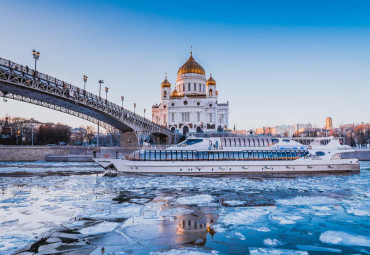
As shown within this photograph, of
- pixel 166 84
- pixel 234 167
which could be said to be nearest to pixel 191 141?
pixel 234 167

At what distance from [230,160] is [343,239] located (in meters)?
16.4

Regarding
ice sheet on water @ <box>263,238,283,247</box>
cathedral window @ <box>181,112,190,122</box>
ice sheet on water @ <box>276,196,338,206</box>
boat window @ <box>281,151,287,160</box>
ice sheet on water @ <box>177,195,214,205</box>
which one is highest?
cathedral window @ <box>181,112,190,122</box>

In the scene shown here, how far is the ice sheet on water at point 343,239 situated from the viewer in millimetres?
7907

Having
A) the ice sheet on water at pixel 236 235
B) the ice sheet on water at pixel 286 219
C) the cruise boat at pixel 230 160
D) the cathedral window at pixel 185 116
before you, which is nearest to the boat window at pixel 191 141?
the cruise boat at pixel 230 160

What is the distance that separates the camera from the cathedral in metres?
96.0

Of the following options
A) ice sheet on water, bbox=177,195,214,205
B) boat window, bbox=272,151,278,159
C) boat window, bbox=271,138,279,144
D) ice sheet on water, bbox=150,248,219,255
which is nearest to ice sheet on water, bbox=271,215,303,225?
ice sheet on water, bbox=177,195,214,205

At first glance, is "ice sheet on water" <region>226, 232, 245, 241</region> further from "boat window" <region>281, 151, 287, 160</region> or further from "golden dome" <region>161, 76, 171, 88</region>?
"golden dome" <region>161, 76, 171, 88</region>

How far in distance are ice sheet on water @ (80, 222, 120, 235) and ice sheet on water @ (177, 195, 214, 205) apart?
14.2ft

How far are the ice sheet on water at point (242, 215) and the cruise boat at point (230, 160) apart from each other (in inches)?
488

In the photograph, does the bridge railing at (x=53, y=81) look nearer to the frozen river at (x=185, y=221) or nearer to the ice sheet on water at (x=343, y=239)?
the frozen river at (x=185, y=221)

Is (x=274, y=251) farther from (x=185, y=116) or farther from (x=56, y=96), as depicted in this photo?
(x=185, y=116)

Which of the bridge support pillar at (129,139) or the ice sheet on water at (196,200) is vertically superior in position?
the bridge support pillar at (129,139)

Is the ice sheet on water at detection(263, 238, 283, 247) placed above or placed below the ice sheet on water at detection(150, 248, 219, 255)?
below

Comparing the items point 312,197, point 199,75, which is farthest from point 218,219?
point 199,75
